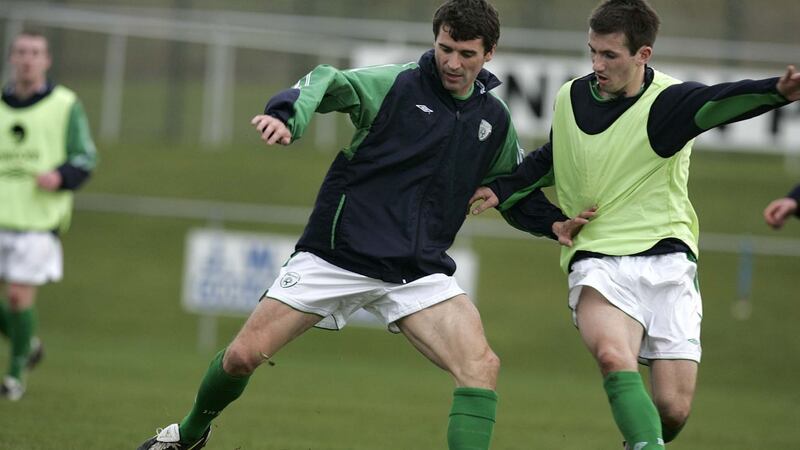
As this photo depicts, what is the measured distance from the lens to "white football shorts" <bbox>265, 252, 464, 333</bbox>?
564 centimetres

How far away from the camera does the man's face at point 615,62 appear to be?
574 cm

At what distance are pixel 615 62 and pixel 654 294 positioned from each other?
3.55ft

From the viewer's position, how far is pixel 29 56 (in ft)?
31.8

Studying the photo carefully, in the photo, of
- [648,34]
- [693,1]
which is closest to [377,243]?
[648,34]

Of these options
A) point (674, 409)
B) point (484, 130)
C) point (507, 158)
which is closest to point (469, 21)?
point (484, 130)

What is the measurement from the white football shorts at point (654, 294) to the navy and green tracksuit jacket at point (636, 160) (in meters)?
0.06

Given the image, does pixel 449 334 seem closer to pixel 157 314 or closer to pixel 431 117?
pixel 431 117

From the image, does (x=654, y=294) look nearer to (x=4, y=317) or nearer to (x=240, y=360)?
(x=240, y=360)

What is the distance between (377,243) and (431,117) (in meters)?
0.63

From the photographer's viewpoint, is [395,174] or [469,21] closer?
[469,21]

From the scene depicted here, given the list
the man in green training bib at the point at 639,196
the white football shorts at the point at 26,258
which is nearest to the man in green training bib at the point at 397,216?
the man in green training bib at the point at 639,196

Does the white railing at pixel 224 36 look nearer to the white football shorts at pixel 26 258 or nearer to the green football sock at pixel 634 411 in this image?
the white football shorts at pixel 26 258

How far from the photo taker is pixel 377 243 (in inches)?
222

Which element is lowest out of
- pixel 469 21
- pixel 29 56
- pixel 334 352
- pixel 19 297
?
pixel 334 352
